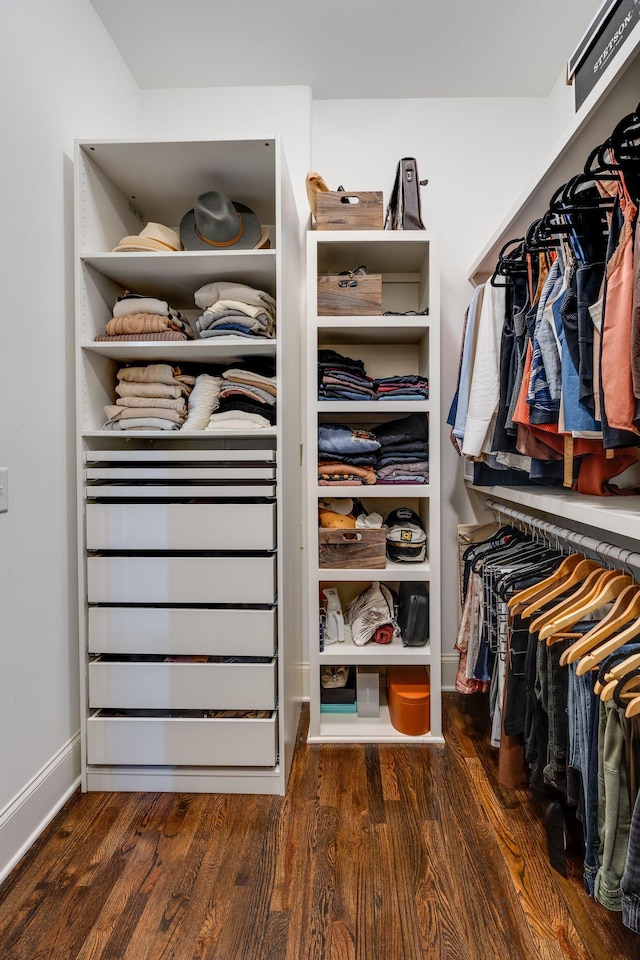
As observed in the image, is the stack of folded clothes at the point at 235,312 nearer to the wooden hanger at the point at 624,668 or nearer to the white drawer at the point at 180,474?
the white drawer at the point at 180,474

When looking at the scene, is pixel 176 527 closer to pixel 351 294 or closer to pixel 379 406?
pixel 379 406

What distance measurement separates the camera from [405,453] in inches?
80.7

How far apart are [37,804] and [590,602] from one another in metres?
1.62

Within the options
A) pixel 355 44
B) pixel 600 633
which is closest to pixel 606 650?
pixel 600 633

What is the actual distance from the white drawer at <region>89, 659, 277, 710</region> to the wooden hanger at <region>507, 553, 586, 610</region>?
2.56 feet

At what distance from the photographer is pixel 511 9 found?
1885 mm

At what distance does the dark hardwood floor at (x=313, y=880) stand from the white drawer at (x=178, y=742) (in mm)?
116

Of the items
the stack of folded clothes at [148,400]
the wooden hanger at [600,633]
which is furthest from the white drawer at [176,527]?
the wooden hanger at [600,633]

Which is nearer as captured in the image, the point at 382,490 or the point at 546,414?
the point at 546,414

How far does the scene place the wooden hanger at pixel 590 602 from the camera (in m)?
1.22

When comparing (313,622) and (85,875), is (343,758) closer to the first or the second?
(313,622)

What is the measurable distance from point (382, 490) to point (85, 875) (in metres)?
1.42

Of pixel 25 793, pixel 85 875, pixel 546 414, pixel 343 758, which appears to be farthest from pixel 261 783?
pixel 546 414

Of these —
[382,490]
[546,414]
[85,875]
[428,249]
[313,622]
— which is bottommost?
[85,875]
